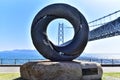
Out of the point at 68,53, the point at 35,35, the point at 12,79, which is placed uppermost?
the point at 35,35

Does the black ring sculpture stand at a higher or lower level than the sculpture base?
higher

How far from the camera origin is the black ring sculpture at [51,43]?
1073 centimetres

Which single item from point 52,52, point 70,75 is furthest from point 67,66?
point 52,52

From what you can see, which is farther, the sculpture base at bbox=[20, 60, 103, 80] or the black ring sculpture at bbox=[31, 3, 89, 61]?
the black ring sculpture at bbox=[31, 3, 89, 61]

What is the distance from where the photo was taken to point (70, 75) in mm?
9867

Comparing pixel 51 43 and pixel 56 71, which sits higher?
pixel 51 43

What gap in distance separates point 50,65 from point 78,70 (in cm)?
107

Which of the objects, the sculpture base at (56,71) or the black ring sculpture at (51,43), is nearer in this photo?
the sculpture base at (56,71)

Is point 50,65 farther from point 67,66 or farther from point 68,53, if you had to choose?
point 68,53

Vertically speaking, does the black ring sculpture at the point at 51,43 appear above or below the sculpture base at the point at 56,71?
above

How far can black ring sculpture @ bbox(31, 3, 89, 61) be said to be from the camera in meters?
10.7

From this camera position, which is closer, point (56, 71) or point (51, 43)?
point (56, 71)

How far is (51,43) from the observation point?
1105cm

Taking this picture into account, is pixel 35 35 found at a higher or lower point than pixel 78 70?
higher
